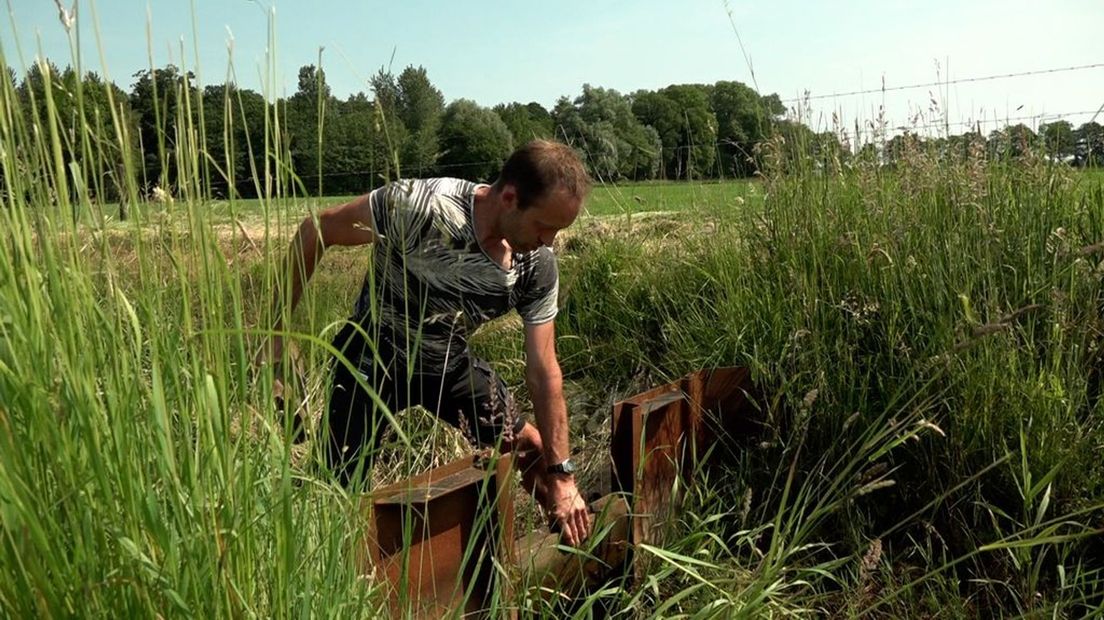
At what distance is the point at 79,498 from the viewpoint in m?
1.16

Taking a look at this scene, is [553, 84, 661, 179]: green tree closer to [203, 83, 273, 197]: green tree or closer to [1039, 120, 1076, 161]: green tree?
[1039, 120, 1076, 161]: green tree

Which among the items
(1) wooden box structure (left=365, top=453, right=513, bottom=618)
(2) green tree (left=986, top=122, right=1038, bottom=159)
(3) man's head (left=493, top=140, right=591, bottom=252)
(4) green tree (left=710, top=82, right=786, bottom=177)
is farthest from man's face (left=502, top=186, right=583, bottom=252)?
(2) green tree (left=986, top=122, right=1038, bottom=159)

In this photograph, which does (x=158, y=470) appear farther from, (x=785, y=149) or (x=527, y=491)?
(x=785, y=149)

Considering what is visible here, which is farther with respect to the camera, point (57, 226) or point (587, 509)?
point (587, 509)

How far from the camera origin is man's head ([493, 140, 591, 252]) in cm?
316

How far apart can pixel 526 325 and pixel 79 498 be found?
236cm

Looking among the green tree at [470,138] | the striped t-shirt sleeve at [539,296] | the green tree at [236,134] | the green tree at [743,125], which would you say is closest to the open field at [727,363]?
the green tree at [236,134]

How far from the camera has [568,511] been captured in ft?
9.24

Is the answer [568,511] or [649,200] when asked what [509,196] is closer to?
[568,511]

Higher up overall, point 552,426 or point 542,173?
point 542,173

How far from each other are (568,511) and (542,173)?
1125mm

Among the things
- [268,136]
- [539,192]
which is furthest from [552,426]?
[268,136]

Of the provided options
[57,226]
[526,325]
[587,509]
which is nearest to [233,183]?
[57,226]

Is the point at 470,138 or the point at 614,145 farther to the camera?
the point at 614,145
